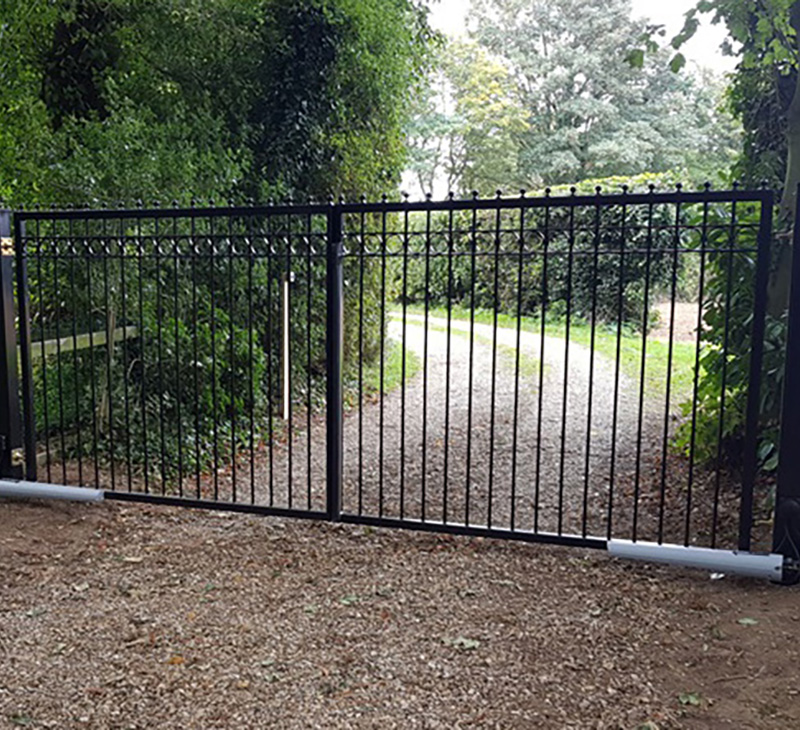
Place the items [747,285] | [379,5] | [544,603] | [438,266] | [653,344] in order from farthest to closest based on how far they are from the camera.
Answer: [438,266] → [653,344] → [379,5] → [747,285] → [544,603]

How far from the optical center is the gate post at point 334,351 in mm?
4938

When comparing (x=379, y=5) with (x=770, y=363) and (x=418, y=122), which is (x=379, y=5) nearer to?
(x=770, y=363)

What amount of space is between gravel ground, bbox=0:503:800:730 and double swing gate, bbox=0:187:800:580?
30 centimetres

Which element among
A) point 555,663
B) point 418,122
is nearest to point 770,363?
point 555,663

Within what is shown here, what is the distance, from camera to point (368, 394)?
34.2 ft

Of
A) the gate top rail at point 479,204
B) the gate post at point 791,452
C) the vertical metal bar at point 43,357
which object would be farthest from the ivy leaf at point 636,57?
the vertical metal bar at point 43,357

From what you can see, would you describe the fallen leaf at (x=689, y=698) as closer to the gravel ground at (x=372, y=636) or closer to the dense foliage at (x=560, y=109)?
the gravel ground at (x=372, y=636)

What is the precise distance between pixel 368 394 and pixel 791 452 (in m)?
6.75

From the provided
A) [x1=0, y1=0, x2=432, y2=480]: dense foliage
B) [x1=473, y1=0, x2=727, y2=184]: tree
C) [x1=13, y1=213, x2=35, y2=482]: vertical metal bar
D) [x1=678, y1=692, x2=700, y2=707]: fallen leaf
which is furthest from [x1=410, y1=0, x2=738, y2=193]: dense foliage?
[x1=678, y1=692, x2=700, y2=707]: fallen leaf

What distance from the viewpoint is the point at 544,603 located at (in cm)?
404

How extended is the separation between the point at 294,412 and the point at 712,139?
19937 mm

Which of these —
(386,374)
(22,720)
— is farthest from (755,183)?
(386,374)

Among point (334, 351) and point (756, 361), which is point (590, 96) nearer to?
point (334, 351)

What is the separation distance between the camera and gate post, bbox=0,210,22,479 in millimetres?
5598
